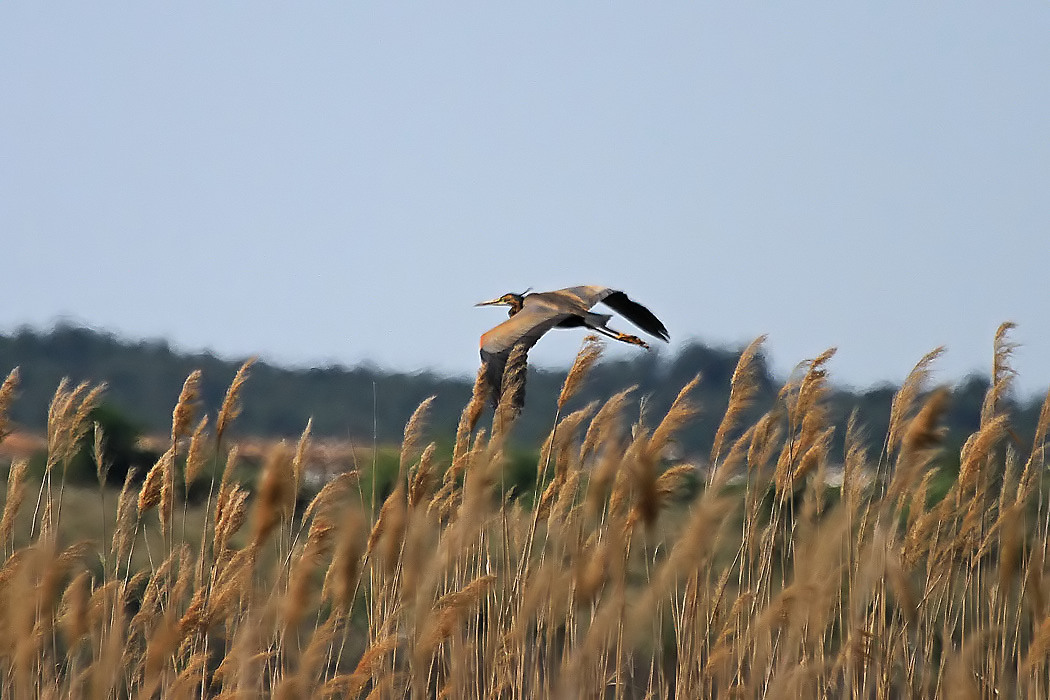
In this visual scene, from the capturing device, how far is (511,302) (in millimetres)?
7836

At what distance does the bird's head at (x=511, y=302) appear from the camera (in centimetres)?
759

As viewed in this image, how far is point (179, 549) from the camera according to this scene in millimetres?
4949

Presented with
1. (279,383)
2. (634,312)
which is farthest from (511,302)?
(279,383)

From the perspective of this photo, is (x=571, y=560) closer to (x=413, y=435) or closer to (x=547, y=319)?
(x=413, y=435)

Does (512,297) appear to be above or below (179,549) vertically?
above

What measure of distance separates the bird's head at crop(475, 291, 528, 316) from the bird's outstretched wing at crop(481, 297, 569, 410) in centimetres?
71

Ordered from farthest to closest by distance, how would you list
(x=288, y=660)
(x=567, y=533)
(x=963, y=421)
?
(x=963, y=421)
(x=567, y=533)
(x=288, y=660)

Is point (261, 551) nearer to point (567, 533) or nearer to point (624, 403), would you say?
point (567, 533)

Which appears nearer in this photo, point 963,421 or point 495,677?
point 495,677

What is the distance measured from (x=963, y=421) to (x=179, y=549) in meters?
19.4

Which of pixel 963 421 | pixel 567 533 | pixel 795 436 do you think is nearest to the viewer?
pixel 567 533

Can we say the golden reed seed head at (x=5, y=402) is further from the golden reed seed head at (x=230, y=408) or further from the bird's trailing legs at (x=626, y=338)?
the bird's trailing legs at (x=626, y=338)

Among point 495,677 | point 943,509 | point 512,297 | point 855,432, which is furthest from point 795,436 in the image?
point 512,297

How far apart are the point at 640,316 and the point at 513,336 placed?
1.63m
